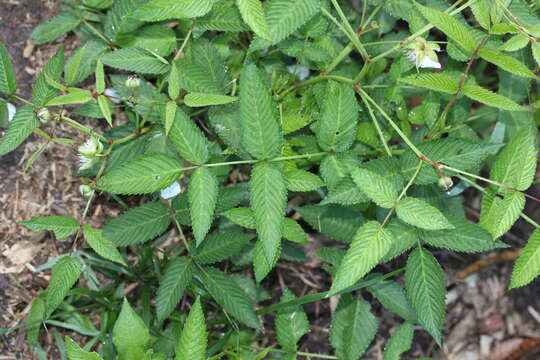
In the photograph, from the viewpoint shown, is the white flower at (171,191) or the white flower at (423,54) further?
the white flower at (171,191)

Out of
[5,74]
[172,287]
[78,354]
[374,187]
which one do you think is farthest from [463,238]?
[5,74]

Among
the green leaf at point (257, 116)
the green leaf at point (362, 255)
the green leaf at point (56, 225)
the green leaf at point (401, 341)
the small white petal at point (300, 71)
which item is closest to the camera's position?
the green leaf at point (362, 255)

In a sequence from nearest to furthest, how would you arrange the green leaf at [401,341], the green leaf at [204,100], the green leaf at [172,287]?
the green leaf at [204,100], the green leaf at [172,287], the green leaf at [401,341]

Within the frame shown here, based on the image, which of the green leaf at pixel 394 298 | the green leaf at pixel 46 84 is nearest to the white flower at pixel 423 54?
the green leaf at pixel 394 298

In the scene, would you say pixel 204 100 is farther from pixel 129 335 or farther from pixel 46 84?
pixel 129 335

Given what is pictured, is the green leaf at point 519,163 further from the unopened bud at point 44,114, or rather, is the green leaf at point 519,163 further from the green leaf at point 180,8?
the unopened bud at point 44,114

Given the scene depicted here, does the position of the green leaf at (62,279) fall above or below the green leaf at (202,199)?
below

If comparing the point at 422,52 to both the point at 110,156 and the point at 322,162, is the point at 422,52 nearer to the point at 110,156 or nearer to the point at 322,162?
the point at 322,162

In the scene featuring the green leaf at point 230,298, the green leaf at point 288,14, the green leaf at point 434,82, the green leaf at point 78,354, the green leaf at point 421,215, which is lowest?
the green leaf at point 230,298
